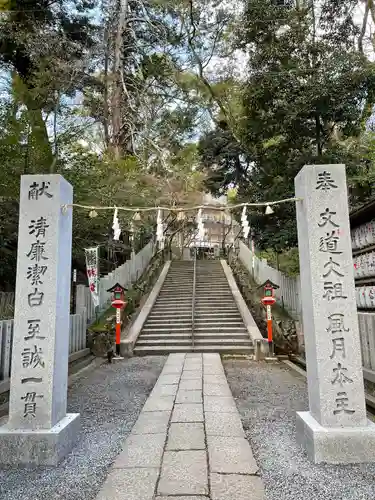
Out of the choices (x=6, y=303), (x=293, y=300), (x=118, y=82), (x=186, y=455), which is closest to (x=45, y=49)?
(x=118, y=82)

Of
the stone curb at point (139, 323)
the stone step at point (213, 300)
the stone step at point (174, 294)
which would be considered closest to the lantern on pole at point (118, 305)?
the stone curb at point (139, 323)

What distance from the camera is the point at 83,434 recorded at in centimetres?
404

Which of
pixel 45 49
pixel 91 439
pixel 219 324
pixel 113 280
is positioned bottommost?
Answer: pixel 91 439

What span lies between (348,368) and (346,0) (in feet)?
45.6

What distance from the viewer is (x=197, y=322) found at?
443 inches

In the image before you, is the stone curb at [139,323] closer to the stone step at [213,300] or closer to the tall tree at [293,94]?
the stone step at [213,300]

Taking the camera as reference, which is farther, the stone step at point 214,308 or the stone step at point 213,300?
the stone step at point 213,300

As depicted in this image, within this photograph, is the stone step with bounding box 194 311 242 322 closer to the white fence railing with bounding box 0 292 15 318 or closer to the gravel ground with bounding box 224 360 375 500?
the gravel ground with bounding box 224 360 375 500

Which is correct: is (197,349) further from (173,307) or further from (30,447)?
(30,447)

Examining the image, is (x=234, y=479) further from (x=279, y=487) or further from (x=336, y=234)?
(x=336, y=234)

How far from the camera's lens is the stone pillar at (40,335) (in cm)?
329

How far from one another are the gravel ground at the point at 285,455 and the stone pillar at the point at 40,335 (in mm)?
2033

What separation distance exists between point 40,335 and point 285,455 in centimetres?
273

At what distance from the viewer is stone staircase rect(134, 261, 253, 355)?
973 cm
